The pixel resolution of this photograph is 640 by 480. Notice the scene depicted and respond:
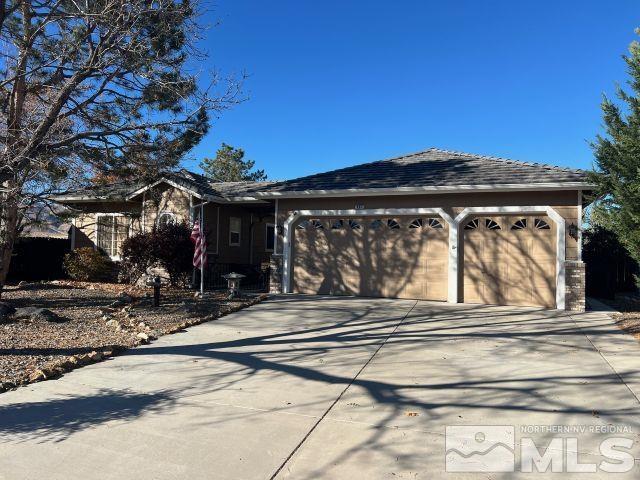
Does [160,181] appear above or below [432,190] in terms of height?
above

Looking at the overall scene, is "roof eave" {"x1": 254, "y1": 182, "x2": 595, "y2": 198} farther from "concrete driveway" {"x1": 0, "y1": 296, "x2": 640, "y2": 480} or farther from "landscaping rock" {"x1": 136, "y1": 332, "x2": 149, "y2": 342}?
"landscaping rock" {"x1": 136, "y1": 332, "x2": 149, "y2": 342}

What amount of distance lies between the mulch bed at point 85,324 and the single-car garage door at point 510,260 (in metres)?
5.66

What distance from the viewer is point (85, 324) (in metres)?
9.51

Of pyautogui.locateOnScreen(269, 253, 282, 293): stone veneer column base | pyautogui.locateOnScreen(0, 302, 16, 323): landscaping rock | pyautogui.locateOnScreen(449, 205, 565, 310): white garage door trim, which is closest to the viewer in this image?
pyautogui.locateOnScreen(0, 302, 16, 323): landscaping rock

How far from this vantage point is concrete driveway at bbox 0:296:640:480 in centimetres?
394

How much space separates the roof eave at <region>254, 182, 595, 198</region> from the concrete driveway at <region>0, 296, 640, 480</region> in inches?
165

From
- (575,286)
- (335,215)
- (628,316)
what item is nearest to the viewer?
(628,316)

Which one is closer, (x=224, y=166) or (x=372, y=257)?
(x=372, y=257)

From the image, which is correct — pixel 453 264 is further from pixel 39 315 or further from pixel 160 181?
pixel 39 315

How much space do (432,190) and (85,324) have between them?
8.64 m

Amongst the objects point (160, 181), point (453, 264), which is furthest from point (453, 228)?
point (160, 181)

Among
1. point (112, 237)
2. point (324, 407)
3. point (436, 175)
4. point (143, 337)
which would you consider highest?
point (436, 175)

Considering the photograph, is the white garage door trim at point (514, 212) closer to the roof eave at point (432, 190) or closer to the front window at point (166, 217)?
the roof eave at point (432, 190)

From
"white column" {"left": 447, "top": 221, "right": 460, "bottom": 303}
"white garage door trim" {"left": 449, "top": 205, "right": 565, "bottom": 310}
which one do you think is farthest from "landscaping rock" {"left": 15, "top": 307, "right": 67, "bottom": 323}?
"white garage door trim" {"left": 449, "top": 205, "right": 565, "bottom": 310}
